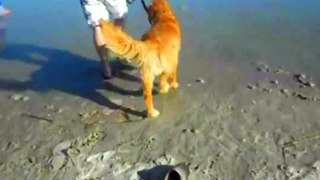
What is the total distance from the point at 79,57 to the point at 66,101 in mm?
1224

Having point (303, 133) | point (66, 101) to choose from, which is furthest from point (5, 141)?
point (303, 133)

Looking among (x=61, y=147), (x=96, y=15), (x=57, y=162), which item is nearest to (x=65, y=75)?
(x=96, y=15)

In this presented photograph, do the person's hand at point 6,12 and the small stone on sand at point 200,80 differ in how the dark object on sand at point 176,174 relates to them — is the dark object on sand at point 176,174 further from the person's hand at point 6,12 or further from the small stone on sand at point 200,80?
the person's hand at point 6,12

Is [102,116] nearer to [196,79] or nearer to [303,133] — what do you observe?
[196,79]

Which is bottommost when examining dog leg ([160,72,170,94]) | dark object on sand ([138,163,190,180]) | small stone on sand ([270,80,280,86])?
small stone on sand ([270,80,280,86])

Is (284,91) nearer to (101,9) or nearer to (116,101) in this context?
(116,101)

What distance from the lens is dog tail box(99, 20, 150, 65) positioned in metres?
4.57

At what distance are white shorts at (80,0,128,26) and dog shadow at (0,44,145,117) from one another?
0.65 meters

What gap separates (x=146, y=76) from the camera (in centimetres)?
511

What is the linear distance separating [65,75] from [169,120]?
1.83m

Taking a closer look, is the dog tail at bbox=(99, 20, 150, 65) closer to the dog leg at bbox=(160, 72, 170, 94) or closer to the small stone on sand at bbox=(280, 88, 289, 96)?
the dog leg at bbox=(160, 72, 170, 94)

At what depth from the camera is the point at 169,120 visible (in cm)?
508

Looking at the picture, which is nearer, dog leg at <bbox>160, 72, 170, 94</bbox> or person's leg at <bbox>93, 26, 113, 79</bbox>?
dog leg at <bbox>160, 72, 170, 94</bbox>

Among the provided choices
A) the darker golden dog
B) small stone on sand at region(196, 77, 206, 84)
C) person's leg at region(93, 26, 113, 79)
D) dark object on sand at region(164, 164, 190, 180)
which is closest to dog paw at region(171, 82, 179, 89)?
the darker golden dog
